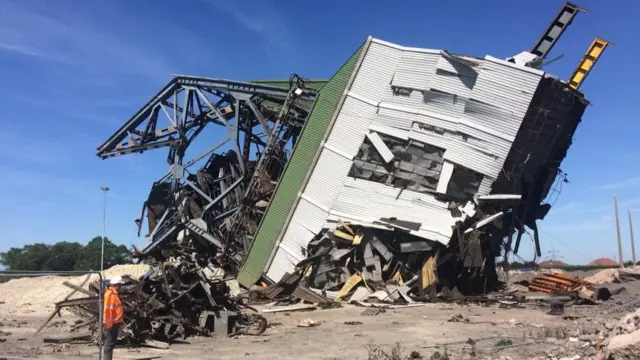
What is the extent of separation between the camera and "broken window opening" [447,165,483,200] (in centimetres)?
2219

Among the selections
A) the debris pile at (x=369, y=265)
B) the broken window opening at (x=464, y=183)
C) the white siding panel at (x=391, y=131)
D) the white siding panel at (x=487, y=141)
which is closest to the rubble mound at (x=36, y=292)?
the debris pile at (x=369, y=265)

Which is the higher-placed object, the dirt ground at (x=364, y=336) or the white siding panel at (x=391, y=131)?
the white siding panel at (x=391, y=131)

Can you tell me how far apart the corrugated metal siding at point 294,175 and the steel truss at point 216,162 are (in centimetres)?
257

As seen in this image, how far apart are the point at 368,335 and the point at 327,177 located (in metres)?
10.3

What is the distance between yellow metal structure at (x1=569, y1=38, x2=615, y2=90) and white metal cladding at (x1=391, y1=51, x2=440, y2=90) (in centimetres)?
678

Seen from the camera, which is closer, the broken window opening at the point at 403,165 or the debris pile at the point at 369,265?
the debris pile at the point at 369,265

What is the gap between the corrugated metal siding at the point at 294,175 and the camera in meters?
24.3

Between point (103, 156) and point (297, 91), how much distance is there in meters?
14.2

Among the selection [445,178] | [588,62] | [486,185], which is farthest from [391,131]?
[588,62]

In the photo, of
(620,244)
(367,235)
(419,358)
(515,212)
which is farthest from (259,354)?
(620,244)

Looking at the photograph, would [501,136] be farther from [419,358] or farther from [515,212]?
[419,358]

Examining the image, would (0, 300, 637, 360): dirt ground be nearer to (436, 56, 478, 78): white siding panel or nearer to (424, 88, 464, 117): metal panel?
(424, 88, 464, 117): metal panel

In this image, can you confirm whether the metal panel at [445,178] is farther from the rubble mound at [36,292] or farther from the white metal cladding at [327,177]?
the rubble mound at [36,292]

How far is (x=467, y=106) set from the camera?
21812mm
